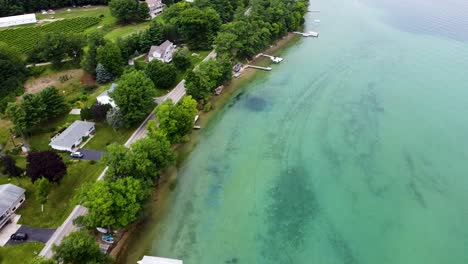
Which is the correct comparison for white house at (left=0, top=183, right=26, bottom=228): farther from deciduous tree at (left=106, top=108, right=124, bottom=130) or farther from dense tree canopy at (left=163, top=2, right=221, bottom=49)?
dense tree canopy at (left=163, top=2, right=221, bottom=49)

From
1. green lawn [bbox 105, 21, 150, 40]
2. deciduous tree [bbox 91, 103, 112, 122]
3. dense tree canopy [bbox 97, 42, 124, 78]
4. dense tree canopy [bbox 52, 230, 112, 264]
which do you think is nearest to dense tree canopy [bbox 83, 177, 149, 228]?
dense tree canopy [bbox 52, 230, 112, 264]

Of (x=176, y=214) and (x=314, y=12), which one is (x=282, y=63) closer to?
(x=314, y=12)

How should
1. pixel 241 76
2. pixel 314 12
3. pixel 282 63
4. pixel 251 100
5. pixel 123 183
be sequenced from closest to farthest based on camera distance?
pixel 123 183
pixel 251 100
pixel 241 76
pixel 282 63
pixel 314 12

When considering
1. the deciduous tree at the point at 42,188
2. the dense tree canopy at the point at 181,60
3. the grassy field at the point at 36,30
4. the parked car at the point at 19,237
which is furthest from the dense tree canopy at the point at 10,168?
the grassy field at the point at 36,30

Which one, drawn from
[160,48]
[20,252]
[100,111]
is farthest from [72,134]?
[160,48]

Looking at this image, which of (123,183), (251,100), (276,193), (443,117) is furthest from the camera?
(251,100)

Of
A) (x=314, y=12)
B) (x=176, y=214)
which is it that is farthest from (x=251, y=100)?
(x=314, y=12)
